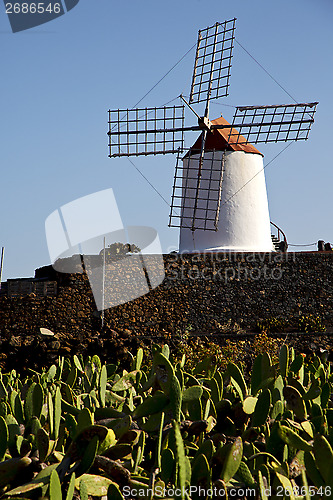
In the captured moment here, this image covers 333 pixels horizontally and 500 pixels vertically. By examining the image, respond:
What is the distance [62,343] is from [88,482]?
31.2 feet

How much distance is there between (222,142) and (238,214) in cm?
195

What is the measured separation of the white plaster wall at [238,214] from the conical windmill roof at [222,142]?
0.12m

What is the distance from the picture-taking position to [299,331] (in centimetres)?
1203

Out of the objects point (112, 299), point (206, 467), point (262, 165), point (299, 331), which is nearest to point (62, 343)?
point (112, 299)

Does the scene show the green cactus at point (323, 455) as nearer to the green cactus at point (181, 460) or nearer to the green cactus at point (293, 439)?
the green cactus at point (293, 439)

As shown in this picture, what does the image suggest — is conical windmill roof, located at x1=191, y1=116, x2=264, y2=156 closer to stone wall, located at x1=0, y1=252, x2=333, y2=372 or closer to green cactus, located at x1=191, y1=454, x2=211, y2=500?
stone wall, located at x1=0, y1=252, x2=333, y2=372

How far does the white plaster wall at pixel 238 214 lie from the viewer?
45.2 feet

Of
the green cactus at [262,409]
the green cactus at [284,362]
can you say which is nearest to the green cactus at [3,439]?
the green cactus at [262,409]

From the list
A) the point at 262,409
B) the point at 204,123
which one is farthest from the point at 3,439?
the point at 204,123

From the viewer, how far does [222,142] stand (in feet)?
46.3

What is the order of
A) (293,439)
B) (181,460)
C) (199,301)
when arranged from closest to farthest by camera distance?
(181,460) < (293,439) < (199,301)

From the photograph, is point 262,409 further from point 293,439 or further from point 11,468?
point 11,468

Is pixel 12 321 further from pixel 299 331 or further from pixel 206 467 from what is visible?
pixel 206 467

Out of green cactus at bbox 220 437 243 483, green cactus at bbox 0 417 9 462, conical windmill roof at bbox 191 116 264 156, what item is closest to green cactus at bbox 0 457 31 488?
green cactus at bbox 0 417 9 462
